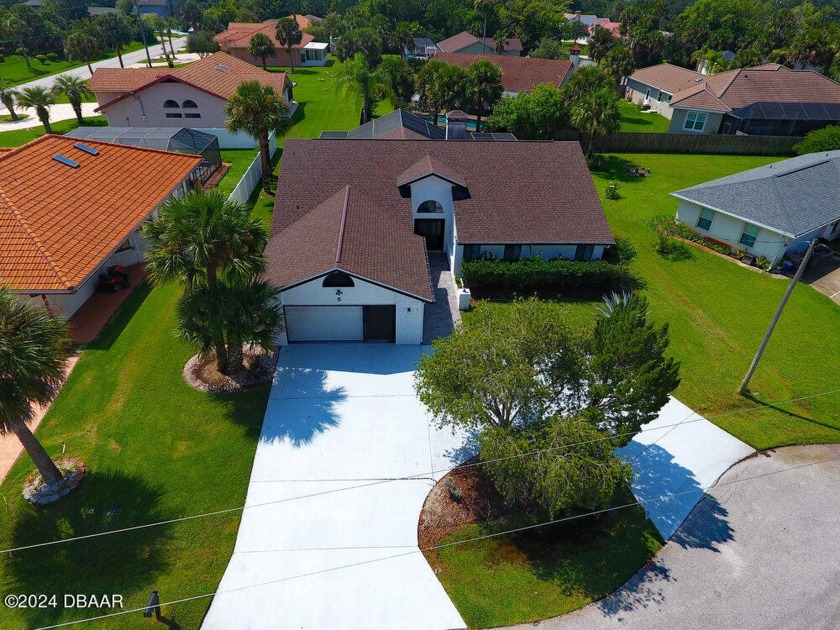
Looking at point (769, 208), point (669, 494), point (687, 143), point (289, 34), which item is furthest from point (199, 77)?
point (669, 494)

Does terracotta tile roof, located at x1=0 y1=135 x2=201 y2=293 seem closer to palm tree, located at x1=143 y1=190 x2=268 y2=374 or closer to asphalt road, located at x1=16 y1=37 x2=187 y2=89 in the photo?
palm tree, located at x1=143 y1=190 x2=268 y2=374

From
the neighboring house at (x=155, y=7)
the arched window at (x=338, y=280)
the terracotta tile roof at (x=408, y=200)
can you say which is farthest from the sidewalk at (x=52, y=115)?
the neighboring house at (x=155, y=7)

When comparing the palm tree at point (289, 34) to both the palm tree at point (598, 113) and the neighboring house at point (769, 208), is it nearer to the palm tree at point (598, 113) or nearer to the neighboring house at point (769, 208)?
the palm tree at point (598, 113)

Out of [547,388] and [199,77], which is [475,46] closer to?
[199,77]

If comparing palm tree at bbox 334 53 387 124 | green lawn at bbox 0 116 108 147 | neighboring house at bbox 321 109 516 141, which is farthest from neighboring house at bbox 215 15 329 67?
neighboring house at bbox 321 109 516 141

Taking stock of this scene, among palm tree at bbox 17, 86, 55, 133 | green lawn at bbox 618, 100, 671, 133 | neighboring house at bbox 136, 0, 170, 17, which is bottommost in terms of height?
green lawn at bbox 618, 100, 671, 133

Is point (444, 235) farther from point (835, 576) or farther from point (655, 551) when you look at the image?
point (835, 576)
